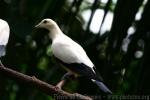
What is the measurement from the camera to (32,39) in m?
2.58

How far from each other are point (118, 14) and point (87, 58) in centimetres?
58

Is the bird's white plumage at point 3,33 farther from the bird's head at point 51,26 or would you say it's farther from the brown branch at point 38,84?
the brown branch at point 38,84

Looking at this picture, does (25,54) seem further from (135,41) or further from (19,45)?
(135,41)

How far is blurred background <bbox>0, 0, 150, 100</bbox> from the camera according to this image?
1.59m

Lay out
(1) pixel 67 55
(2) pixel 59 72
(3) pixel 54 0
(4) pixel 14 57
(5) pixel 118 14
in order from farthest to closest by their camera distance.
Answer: (2) pixel 59 72
(4) pixel 14 57
(1) pixel 67 55
(3) pixel 54 0
(5) pixel 118 14

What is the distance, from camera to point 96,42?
1.94 metres

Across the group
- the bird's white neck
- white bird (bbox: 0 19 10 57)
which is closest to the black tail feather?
white bird (bbox: 0 19 10 57)

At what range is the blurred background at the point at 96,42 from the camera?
1591 millimetres

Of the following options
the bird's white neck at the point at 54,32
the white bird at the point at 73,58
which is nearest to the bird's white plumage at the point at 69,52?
Answer: the white bird at the point at 73,58

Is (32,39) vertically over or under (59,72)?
over

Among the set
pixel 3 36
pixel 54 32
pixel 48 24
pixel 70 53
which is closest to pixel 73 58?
pixel 70 53

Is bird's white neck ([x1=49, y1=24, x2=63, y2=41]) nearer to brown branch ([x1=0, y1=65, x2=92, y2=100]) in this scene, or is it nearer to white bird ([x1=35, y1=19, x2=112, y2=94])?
white bird ([x1=35, y1=19, x2=112, y2=94])

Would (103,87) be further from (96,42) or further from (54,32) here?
(54,32)

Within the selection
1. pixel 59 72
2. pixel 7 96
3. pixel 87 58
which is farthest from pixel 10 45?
pixel 59 72
